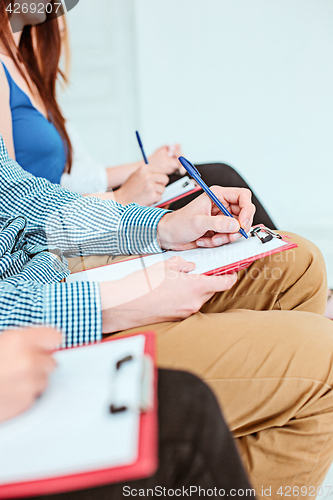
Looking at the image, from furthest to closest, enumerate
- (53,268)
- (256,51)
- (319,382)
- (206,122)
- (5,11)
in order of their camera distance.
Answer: (206,122)
(256,51)
(5,11)
(53,268)
(319,382)

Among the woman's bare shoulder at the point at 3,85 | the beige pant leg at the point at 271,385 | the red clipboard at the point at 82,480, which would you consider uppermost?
the woman's bare shoulder at the point at 3,85

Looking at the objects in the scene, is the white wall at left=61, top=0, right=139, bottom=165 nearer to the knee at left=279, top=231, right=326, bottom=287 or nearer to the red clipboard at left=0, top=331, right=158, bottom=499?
the knee at left=279, top=231, right=326, bottom=287

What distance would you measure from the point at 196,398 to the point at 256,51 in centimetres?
160

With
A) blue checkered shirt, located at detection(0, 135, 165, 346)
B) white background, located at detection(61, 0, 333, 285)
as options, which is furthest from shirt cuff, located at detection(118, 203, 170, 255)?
white background, located at detection(61, 0, 333, 285)

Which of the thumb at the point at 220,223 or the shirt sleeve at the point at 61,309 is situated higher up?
the thumb at the point at 220,223

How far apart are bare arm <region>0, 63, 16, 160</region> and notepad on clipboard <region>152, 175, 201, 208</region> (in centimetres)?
33

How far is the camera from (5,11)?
2.53 feet

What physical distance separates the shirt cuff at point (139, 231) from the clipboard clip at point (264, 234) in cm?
17

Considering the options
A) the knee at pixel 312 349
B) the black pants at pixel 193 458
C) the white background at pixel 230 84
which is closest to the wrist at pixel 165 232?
the knee at pixel 312 349

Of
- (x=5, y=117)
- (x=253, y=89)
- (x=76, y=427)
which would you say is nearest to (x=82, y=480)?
(x=76, y=427)

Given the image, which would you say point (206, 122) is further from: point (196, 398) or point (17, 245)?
point (196, 398)

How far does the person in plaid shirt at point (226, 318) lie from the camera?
1.42 ft

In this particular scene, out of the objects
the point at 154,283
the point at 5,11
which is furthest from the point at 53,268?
the point at 5,11

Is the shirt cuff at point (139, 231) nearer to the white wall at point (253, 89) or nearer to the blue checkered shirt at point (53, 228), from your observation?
the blue checkered shirt at point (53, 228)
